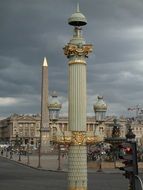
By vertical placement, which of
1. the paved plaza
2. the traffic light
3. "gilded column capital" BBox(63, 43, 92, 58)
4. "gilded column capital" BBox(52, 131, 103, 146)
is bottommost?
the paved plaza

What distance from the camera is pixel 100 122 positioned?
527 inches

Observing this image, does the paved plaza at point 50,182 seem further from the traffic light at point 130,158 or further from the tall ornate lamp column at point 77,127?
the tall ornate lamp column at point 77,127

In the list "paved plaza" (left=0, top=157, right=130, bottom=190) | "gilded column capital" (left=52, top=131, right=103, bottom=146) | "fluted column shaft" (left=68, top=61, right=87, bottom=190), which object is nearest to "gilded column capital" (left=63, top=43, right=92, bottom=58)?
A: "fluted column shaft" (left=68, top=61, right=87, bottom=190)

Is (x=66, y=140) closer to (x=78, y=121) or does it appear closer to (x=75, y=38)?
(x=78, y=121)

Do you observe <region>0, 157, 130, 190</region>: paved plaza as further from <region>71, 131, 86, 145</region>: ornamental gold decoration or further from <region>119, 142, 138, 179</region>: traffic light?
<region>71, 131, 86, 145</region>: ornamental gold decoration

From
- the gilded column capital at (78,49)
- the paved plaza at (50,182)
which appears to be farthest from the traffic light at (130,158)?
the paved plaza at (50,182)

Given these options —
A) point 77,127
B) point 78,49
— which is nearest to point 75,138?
point 77,127

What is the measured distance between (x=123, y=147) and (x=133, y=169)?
689mm

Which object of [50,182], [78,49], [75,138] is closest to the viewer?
[75,138]

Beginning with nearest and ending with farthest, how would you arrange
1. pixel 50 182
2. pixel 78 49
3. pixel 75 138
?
pixel 75 138 → pixel 78 49 → pixel 50 182

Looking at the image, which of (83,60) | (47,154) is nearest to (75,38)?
(83,60)

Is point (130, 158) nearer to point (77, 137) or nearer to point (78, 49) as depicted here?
point (77, 137)

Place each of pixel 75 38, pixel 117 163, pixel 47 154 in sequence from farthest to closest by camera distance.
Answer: pixel 47 154, pixel 117 163, pixel 75 38

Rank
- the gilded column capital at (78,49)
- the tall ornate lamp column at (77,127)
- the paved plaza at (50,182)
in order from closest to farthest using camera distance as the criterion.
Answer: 1. the tall ornate lamp column at (77,127)
2. the gilded column capital at (78,49)
3. the paved plaza at (50,182)
